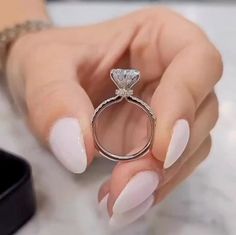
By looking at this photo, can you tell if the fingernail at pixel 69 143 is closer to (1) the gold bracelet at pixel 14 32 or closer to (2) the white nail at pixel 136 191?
(2) the white nail at pixel 136 191

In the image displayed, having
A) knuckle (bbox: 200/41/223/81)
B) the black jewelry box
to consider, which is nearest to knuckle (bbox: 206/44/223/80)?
knuckle (bbox: 200/41/223/81)

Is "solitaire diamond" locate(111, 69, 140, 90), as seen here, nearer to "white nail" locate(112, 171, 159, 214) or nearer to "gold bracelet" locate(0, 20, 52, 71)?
"white nail" locate(112, 171, 159, 214)

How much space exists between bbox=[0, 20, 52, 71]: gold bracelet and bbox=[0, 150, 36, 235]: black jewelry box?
93 mm

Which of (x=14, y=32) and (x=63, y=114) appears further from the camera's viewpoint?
(x=14, y=32)

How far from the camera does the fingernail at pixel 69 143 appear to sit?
10.1 inches

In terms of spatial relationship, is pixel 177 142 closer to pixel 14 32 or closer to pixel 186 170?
pixel 186 170

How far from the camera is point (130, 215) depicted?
274mm

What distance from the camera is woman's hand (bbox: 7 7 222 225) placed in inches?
10.3

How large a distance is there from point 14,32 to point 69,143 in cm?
15

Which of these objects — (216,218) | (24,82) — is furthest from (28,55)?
(216,218)

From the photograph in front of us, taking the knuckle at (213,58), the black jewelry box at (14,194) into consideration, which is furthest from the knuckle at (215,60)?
the black jewelry box at (14,194)

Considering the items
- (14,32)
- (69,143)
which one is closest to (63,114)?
(69,143)

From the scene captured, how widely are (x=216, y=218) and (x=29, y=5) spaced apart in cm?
19

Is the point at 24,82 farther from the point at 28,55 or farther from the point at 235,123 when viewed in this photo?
the point at 235,123
